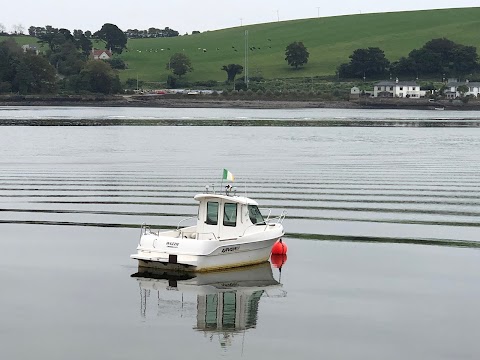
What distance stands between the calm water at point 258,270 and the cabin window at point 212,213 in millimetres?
2688

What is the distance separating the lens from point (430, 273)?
135ft

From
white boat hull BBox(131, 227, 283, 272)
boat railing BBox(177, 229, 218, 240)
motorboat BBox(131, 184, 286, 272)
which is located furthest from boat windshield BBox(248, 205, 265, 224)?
white boat hull BBox(131, 227, 283, 272)

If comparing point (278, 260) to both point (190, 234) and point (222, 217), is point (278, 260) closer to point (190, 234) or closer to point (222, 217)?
point (222, 217)

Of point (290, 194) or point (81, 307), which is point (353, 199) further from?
point (81, 307)

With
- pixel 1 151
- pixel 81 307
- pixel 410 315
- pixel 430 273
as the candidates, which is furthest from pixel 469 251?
pixel 1 151

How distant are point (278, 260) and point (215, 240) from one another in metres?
4.62

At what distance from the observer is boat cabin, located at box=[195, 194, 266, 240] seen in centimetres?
4188

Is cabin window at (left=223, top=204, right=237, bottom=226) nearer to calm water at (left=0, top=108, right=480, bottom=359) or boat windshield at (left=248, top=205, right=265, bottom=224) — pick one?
boat windshield at (left=248, top=205, right=265, bottom=224)

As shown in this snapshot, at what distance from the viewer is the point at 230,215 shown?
42094 mm

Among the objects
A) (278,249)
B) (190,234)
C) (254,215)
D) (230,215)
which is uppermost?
(230,215)

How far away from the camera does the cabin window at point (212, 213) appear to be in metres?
42.1

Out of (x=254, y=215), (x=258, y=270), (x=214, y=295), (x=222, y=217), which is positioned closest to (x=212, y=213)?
(x=222, y=217)

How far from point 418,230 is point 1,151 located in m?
60.5

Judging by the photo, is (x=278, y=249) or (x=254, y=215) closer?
(x=254, y=215)
